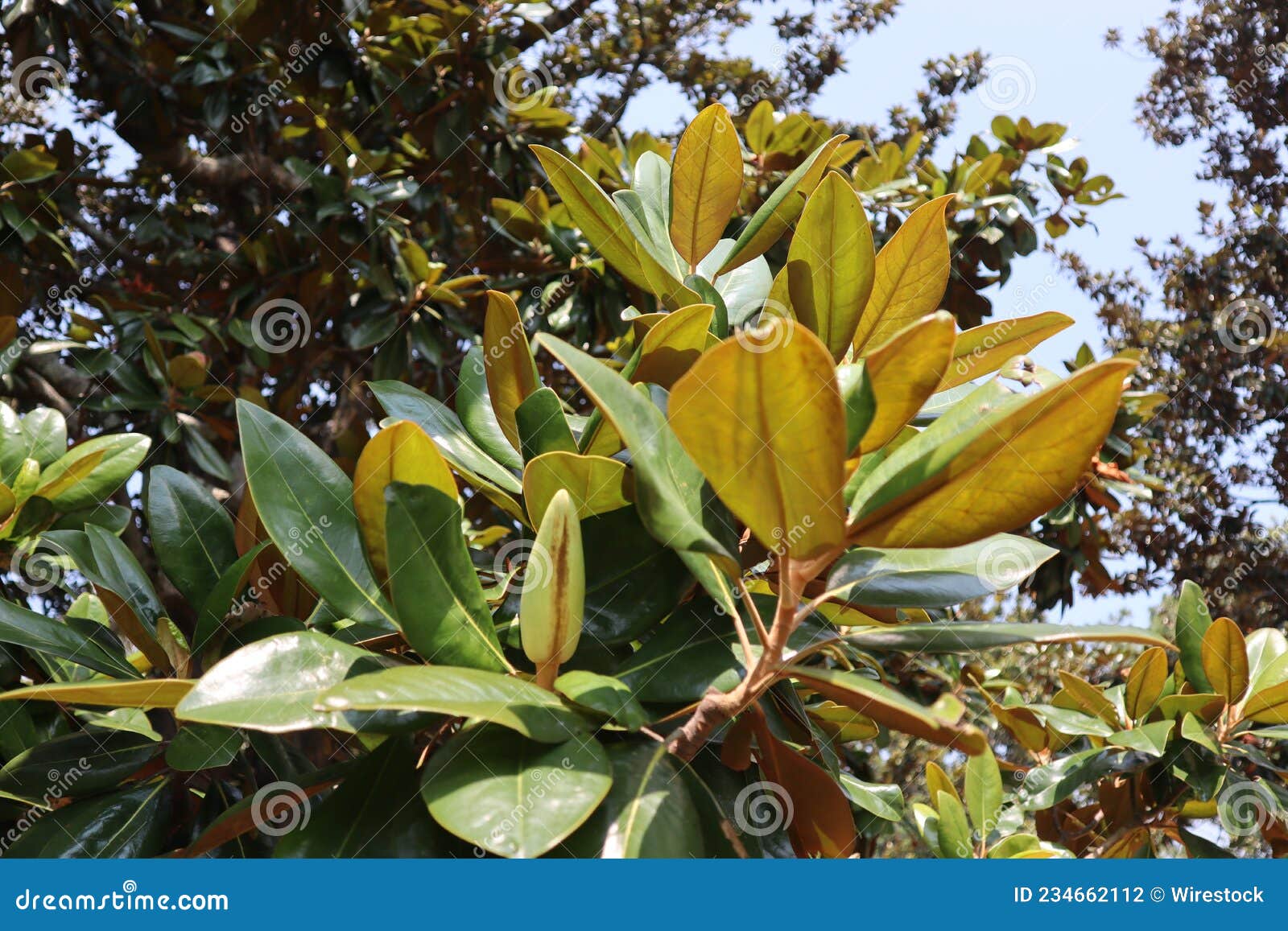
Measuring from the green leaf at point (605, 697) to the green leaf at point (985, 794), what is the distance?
1.16m

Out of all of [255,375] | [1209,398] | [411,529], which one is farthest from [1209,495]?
[411,529]

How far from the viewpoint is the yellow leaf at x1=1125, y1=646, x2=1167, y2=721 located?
1.73 meters

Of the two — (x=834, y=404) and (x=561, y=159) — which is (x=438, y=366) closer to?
(x=561, y=159)

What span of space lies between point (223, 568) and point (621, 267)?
0.59 meters

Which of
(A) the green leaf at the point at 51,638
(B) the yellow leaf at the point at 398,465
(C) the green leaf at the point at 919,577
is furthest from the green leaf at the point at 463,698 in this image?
(A) the green leaf at the point at 51,638

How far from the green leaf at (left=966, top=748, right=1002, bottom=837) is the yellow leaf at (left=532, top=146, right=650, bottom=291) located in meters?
1.11

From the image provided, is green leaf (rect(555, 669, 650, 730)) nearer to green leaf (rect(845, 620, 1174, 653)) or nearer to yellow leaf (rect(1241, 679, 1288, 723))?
green leaf (rect(845, 620, 1174, 653))

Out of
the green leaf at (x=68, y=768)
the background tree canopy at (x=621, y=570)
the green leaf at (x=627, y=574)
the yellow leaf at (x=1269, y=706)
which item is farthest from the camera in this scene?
the yellow leaf at (x=1269, y=706)

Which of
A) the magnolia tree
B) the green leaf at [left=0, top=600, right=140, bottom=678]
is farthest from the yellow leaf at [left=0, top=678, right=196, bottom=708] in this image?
the green leaf at [left=0, top=600, right=140, bottom=678]

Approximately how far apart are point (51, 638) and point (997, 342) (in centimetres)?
105

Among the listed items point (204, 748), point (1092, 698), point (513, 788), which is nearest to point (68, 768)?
point (204, 748)

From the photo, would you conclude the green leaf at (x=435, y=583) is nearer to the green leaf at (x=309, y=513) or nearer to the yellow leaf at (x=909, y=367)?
the green leaf at (x=309, y=513)

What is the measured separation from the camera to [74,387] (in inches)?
129

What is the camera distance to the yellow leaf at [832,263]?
3.19 feet
